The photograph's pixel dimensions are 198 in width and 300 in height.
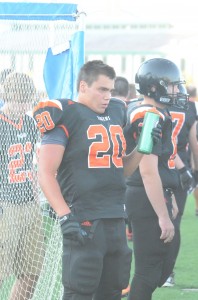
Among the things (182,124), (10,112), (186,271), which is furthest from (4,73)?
(186,271)

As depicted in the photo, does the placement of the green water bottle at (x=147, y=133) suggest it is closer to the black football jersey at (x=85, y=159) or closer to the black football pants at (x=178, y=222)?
the black football jersey at (x=85, y=159)

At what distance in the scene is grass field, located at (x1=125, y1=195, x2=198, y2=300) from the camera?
24.0ft

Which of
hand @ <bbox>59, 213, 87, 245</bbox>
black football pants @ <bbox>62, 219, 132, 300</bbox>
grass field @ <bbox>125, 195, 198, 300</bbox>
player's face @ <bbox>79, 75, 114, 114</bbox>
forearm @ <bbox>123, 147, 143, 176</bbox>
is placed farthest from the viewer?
grass field @ <bbox>125, 195, 198, 300</bbox>

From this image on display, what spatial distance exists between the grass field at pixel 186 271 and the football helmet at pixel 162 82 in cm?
199

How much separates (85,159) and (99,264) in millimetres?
601

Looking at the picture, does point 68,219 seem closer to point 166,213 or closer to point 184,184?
point 166,213

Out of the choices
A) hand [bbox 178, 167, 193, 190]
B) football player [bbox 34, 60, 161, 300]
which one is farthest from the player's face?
hand [bbox 178, 167, 193, 190]

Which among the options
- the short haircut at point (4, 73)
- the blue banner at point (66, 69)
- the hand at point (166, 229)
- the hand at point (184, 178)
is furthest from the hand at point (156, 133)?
the hand at point (184, 178)

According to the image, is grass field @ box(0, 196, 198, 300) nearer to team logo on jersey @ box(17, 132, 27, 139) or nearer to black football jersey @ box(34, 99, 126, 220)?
team logo on jersey @ box(17, 132, 27, 139)

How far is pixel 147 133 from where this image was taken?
5117 mm

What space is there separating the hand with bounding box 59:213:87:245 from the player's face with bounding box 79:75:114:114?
67cm

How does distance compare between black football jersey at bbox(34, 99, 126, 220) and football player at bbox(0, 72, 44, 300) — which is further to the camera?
football player at bbox(0, 72, 44, 300)

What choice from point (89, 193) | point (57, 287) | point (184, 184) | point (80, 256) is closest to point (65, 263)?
point (80, 256)

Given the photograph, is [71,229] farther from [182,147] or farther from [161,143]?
[182,147]
